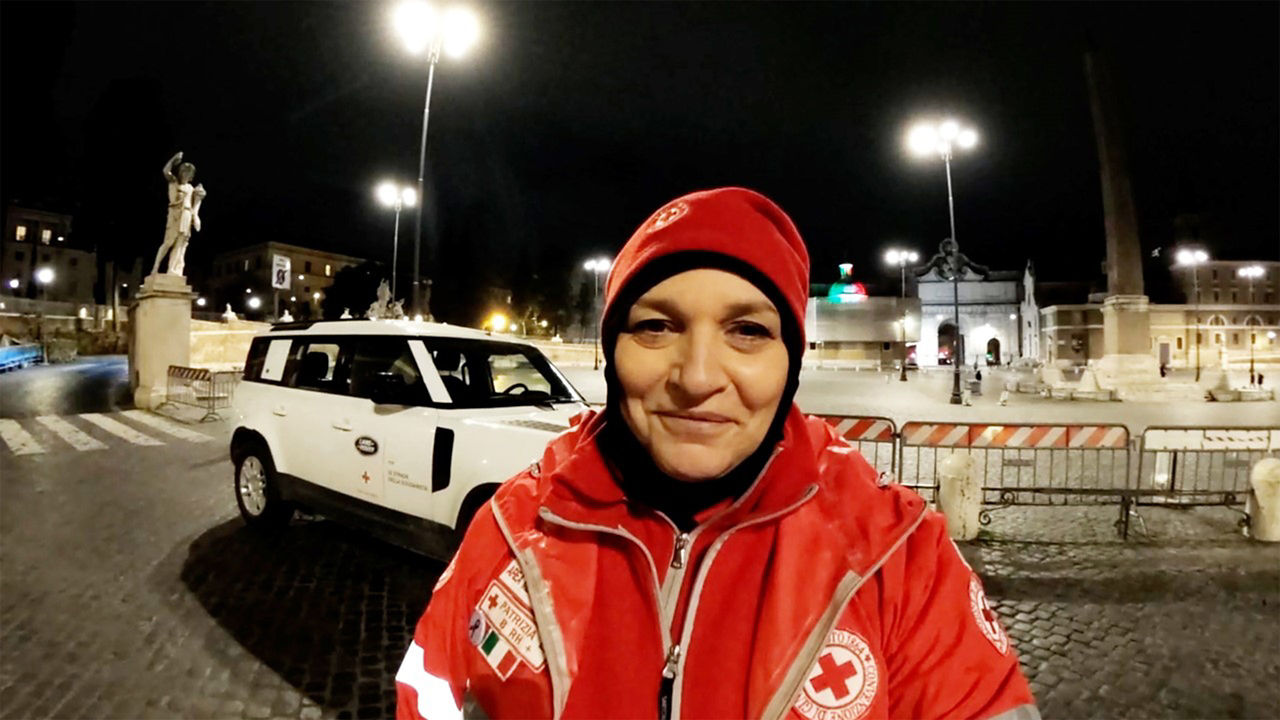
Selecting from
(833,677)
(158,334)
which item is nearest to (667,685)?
(833,677)

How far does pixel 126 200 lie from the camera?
41.3 m

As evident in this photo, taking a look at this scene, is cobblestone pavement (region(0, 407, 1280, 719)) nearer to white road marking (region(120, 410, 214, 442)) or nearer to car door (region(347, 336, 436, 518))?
car door (region(347, 336, 436, 518))

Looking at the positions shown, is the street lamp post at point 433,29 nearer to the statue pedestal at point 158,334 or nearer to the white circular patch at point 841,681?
the statue pedestal at point 158,334

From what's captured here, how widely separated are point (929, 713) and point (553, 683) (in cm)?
78

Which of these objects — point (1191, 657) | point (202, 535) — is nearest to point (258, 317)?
point (202, 535)

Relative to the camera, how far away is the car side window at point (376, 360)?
6.10m

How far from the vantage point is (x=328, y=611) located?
5.04 m

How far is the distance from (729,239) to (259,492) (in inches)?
286

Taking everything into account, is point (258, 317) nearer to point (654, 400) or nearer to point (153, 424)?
point (153, 424)

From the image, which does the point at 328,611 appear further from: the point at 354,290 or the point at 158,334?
the point at 354,290

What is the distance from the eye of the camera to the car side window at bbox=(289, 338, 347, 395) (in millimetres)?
6562

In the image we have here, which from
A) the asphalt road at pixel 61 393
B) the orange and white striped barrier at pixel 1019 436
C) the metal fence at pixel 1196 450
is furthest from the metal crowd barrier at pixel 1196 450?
the asphalt road at pixel 61 393

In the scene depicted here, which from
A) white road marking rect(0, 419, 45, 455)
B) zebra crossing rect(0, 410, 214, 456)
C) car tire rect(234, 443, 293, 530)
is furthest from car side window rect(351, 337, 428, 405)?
white road marking rect(0, 419, 45, 455)

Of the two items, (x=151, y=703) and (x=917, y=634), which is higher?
(x=917, y=634)
